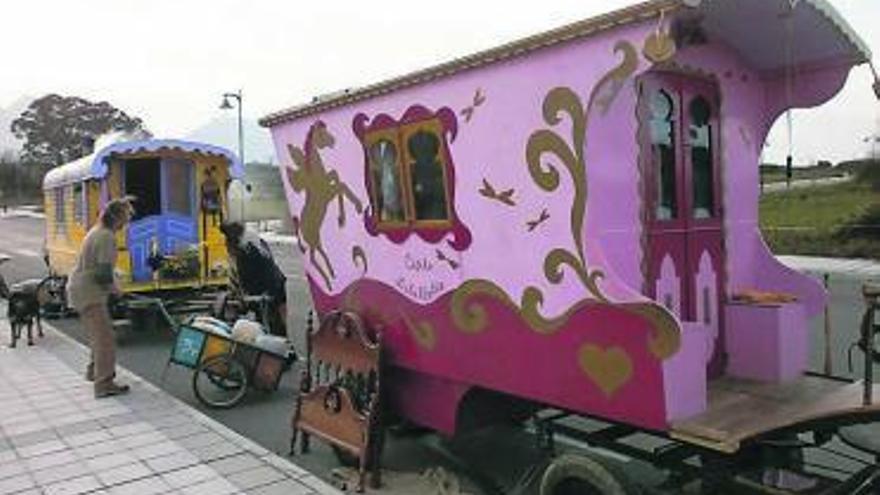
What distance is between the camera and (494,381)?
549 centimetres

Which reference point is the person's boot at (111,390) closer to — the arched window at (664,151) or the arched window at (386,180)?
the arched window at (386,180)

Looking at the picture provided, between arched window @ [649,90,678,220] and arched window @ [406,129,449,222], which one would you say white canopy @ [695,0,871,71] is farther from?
arched window @ [406,129,449,222]

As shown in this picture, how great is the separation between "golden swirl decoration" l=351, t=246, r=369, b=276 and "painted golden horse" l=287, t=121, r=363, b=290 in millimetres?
256

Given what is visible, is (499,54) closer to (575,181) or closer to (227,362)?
(575,181)

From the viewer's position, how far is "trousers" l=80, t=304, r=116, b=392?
9.55 meters

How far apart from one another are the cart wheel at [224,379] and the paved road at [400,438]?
120mm

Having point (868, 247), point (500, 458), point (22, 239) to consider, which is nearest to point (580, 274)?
point (500, 458)

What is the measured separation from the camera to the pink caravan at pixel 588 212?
15.0 ft

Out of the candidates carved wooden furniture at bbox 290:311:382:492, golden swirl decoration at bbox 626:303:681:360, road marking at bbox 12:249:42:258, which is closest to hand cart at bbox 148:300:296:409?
carved wooden furniture at bbox 290:311:382:492

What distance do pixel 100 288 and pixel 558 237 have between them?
6.31 m

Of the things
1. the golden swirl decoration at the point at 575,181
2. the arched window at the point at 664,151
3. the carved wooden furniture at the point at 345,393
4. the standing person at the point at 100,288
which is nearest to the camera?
A: the golden swirl decoration at the point at 575,181

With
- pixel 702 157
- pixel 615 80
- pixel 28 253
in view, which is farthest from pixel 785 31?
pixel 28 253

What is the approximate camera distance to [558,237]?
4.88 metres

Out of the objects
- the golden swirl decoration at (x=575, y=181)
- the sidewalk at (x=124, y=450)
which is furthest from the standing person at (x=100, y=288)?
the golden swirl decoration at (x=575, y=181)
